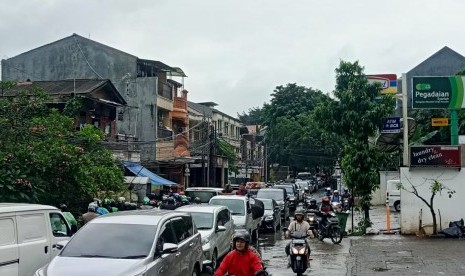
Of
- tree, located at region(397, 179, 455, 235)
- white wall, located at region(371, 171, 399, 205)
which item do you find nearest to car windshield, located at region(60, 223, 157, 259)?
tree, located at region(397, 179, 455, 235)

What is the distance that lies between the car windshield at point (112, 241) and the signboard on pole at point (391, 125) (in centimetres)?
1520

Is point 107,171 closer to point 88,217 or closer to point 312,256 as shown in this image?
point 88,217

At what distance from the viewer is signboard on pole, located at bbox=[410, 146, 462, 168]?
19984 millimetres

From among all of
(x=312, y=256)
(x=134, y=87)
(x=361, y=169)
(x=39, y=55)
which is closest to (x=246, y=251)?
(x=312, y=256)

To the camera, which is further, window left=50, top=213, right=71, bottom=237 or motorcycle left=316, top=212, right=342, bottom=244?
motorcycle left=316, top=212, right=342, bottom=244

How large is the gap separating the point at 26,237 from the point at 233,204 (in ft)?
35.2

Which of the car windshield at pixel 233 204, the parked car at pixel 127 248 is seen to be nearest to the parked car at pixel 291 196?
the car windshield at pixel 233 204

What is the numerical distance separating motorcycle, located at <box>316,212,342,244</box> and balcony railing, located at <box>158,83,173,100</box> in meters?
24.0

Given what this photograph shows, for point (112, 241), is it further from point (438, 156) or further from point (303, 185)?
point (303, 185)

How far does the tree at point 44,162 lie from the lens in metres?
15.8

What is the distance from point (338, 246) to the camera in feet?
60.9

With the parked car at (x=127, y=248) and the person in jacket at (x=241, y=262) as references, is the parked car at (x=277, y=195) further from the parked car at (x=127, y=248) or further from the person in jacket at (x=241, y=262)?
the person in jacket at (x=241, y=262)

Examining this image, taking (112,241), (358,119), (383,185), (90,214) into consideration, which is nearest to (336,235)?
(358,119)

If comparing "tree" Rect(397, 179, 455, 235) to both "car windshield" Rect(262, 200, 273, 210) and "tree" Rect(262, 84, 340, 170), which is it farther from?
"tree" Rect(262, 84, 340, 170)
